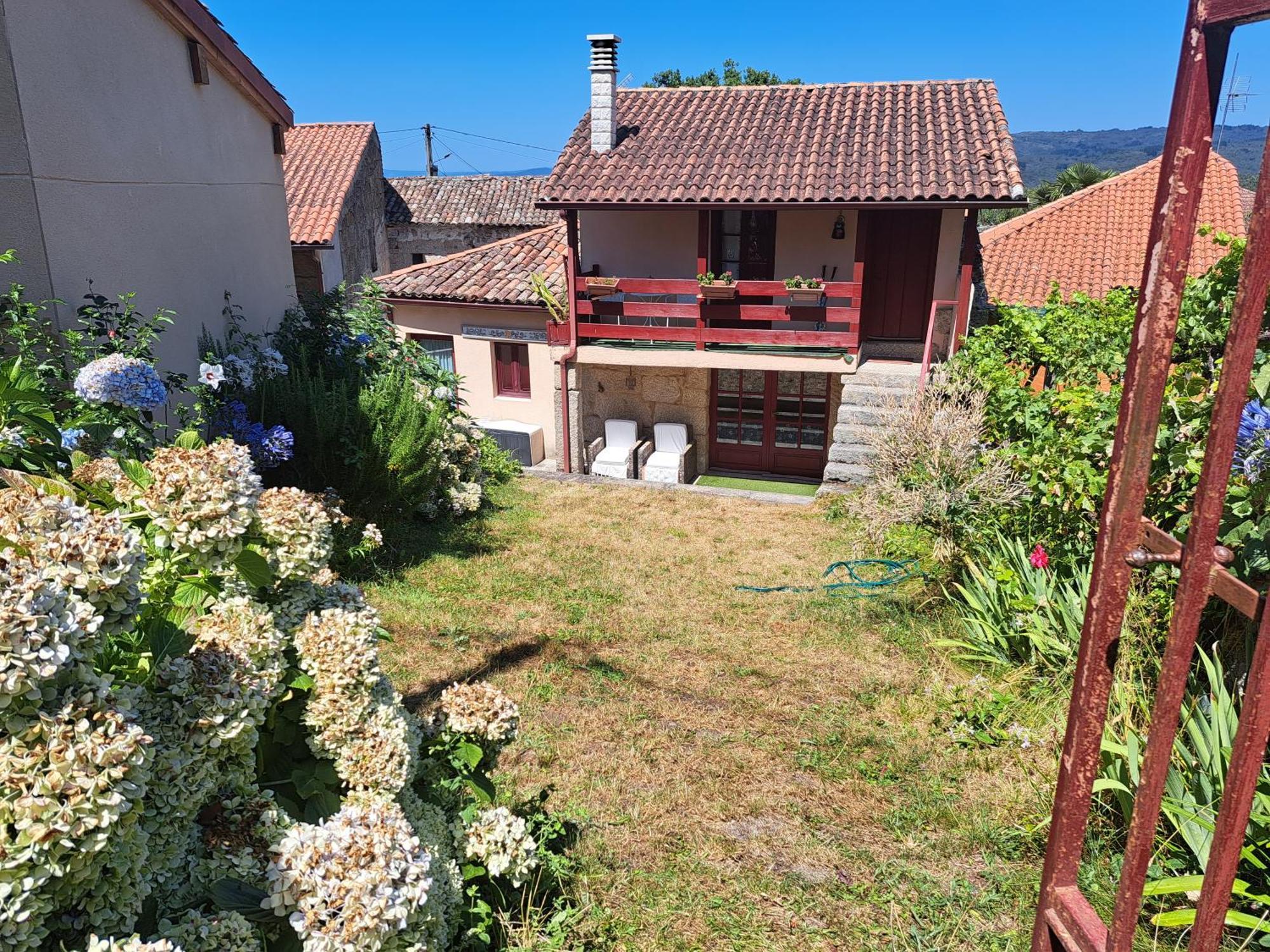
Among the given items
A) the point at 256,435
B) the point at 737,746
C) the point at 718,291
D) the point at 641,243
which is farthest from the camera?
the point at 641,243

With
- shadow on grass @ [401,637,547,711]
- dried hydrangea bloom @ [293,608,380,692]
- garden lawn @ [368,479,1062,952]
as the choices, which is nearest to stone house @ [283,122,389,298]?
garden lawn @ [368,479,1062,952]

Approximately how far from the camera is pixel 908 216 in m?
13.0

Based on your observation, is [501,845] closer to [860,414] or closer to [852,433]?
[852,433]

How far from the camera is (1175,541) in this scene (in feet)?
5.58

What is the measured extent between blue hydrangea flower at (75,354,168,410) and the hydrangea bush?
223 cm

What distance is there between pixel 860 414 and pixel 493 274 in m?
7.61

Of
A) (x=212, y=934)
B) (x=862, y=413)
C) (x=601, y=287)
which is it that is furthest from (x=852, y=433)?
(x=212, y=934)

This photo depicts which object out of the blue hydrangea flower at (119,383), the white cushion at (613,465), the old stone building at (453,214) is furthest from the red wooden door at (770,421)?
the old stone building at (453,214)

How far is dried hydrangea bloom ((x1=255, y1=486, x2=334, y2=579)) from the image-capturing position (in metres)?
2.68

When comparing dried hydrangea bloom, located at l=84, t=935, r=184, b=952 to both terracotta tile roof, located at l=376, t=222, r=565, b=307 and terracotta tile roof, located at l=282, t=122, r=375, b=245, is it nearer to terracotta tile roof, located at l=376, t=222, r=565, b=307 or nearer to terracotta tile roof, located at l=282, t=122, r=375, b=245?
terracotta tile roof, located at l=376, t=222, r=565, b=307

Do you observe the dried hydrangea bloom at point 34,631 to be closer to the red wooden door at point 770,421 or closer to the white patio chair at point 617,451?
the white patio chair at point 617,451

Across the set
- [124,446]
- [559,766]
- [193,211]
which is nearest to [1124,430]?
[559,766]

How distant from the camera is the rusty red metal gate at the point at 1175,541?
4.82 feet

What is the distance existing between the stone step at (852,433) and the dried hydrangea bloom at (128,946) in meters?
9.74
